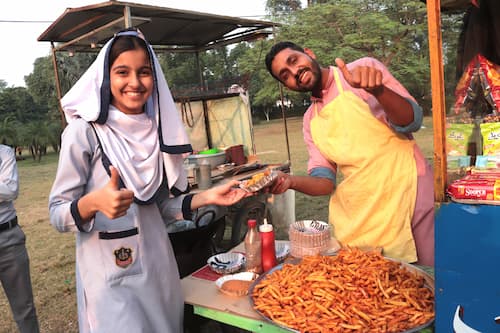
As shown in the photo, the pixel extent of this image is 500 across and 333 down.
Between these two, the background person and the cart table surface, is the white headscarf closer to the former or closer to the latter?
the background person

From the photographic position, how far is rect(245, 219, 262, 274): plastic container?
1.99 meters

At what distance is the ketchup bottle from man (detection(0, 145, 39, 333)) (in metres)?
2.26

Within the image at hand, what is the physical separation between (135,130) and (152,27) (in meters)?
3.79

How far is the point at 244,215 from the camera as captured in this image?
4660 mm

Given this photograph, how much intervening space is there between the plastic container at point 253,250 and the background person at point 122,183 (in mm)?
385

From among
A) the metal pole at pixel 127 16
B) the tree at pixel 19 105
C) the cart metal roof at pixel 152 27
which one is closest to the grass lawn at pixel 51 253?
the cart metal roof at pixel 152 27

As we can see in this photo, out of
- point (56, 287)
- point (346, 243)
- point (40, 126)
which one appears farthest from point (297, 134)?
point (346, 243)

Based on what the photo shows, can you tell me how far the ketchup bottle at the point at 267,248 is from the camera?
6.48 ft

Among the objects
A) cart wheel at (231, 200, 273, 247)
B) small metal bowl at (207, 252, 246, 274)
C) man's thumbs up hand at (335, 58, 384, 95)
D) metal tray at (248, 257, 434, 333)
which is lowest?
cart wheel at (231, 200, 273, 247)

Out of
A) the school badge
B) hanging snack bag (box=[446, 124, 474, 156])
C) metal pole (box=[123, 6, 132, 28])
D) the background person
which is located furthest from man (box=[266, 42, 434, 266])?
metal pole (box=[123, 6, 132, 28])

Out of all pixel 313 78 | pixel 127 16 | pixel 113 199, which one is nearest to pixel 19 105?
pixel 127 16

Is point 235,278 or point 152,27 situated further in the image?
point 152,27

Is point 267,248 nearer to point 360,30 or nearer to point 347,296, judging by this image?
point 347,296

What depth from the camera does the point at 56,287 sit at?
15.7 feet
